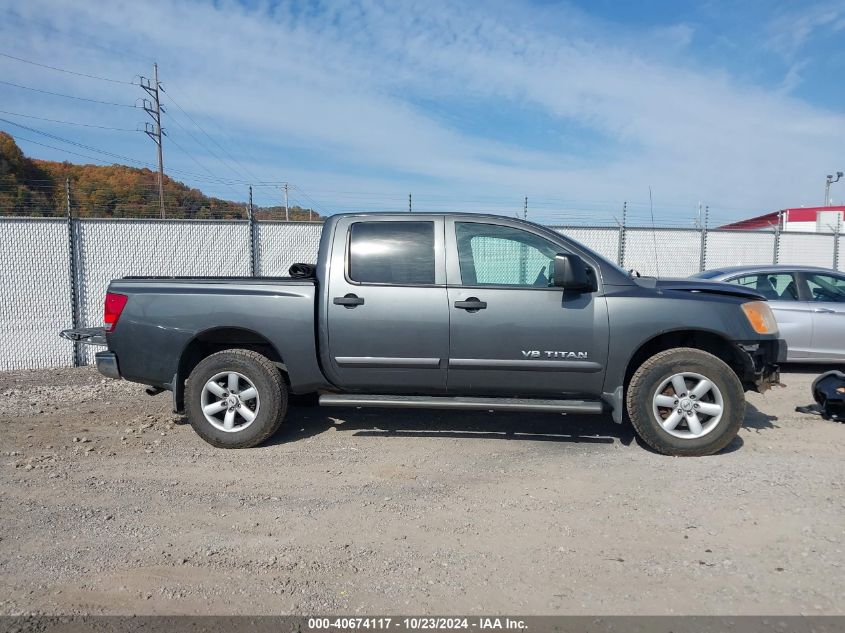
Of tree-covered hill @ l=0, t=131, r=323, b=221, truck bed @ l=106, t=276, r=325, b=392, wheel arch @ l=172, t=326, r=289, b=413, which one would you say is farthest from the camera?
tree-covered hill @ l=0, t=131, r=323, b=221

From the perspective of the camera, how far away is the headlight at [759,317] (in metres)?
4.87

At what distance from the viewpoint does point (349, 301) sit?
5020 millimetres

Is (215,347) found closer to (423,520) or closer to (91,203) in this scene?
(423,520)

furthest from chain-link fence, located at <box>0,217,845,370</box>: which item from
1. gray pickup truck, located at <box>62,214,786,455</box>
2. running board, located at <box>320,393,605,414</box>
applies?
running board, located at <box>320,393,605,414</box>

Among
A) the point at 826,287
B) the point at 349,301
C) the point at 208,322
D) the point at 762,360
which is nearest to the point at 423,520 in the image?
the point at 349,301

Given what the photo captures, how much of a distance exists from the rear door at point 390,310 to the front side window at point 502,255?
21 centimetres

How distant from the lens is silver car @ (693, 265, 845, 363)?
7.63 m

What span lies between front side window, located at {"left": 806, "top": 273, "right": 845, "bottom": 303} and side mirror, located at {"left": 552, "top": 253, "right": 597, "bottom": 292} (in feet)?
15.3

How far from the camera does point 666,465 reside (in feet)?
15.2

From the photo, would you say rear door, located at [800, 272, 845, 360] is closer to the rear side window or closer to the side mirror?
the side mirror

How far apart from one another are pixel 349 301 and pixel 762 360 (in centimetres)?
339

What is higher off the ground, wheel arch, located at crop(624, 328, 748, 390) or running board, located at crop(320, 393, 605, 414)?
wheel arch, located at crop(624, 328, 748, 390)

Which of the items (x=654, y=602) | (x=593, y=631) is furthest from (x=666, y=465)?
(x=593, y=631)

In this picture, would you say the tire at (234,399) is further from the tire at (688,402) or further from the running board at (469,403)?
the tire at (688,402)
